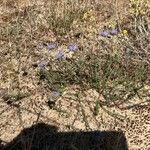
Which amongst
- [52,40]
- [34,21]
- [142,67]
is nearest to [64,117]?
[142,67]

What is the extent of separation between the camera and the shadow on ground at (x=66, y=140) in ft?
12.8

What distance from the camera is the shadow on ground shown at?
12.8 ft

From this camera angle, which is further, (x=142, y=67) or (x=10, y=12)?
(x=10, y=12)

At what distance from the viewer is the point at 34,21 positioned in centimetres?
555

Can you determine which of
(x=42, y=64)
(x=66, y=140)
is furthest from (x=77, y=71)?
(x=66, y=140)

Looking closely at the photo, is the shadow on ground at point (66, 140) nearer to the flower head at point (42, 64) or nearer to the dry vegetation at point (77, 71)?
the dry vegetation at point (77, 71)

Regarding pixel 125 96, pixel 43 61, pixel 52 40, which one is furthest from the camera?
pixel 52 40

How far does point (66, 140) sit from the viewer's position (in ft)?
13.1

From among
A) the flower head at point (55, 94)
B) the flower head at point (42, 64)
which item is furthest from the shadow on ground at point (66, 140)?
the flower head at point (42, 64)

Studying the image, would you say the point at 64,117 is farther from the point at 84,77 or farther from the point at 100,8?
the point at 100,8

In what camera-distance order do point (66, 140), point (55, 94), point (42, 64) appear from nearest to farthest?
1. point (66, 140)
2. point (55, 94)
3. point (42, 64)

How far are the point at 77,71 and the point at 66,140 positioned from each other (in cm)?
88

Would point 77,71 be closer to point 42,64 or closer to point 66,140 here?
point 42,64

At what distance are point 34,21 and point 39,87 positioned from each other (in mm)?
1261
